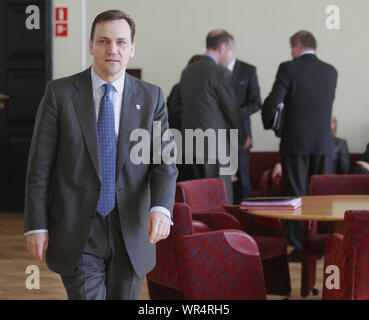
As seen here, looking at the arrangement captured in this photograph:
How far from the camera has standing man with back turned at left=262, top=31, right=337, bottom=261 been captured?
220 inches

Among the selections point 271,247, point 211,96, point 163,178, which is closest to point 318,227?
point 271,247

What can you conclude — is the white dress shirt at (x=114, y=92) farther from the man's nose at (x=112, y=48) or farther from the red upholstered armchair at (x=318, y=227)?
the red upholstered armchair at (x=318, y=227)

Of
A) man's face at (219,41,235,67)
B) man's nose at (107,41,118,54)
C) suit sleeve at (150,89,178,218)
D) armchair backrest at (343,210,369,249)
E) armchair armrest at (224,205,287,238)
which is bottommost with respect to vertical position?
armchair armrest at (224,205,287,238)

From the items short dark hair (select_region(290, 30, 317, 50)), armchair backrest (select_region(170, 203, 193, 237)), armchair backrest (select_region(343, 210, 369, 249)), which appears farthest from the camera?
short dark hair (select_region(290, 30, 317, 50))

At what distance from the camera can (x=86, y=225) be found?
7.68 feet

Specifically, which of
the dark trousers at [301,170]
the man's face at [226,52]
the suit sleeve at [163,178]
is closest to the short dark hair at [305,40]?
the man's face at [226,52]

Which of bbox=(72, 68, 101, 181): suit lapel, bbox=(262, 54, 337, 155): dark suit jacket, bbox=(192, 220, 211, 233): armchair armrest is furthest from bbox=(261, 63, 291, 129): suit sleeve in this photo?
bbox=(72, 68, 101, 181): suit lapel

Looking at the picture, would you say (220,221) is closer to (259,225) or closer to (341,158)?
(259,225)

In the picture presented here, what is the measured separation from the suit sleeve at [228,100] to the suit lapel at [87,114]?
10.9ft

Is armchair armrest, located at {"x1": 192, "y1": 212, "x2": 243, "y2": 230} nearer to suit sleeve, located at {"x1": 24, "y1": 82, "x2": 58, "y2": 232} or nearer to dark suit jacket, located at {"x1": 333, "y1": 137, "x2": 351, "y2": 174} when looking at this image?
suit sleeve, located at {"x1": 24, "y1": 82, "x2": 58, "y2": 232}

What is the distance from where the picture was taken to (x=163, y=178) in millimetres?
2434

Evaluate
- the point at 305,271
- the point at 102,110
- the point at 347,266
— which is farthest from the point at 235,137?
the point at 102,110

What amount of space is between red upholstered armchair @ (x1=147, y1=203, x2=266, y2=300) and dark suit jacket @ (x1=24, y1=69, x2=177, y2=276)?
92cm

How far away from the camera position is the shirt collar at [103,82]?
243 centimetres
